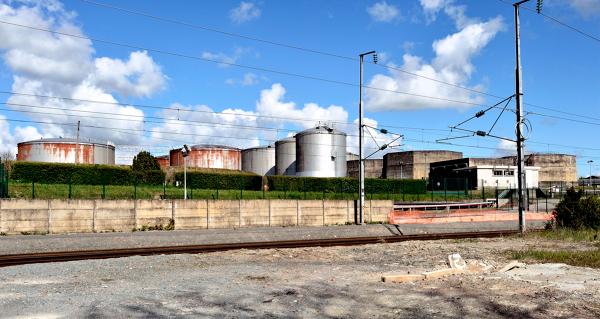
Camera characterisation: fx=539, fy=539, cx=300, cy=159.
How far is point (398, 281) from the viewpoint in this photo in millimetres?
11352

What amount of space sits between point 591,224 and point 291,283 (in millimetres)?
22475

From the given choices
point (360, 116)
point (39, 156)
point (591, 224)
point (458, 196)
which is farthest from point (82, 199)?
point (39, 156)

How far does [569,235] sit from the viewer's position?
24453 millimetres

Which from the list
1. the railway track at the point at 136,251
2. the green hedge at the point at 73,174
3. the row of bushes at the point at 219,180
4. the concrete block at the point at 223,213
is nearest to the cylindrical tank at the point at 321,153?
the row of bushes at the point at 219,180

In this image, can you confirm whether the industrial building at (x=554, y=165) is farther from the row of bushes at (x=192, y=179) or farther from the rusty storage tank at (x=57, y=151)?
the rusty storage tank at (x=57, y=151)

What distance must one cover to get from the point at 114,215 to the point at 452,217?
79.8 ft

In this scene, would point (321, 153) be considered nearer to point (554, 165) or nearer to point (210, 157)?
point (210, 157)

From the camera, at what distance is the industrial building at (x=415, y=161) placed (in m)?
93.3

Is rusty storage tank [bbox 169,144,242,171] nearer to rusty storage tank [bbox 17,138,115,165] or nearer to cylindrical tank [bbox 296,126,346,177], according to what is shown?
rusty storage tank [bbox 17,138,115,165]

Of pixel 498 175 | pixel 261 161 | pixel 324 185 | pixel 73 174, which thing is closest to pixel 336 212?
pixel 324 185

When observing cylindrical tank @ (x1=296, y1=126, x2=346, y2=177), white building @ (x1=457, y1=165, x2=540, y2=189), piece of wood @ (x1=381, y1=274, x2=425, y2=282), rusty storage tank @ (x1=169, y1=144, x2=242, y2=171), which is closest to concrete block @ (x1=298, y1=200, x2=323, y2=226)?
piece of wood @ (x1=381, y1=274, x2=425, y2=282)

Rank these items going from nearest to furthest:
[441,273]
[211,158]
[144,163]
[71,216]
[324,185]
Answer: [441,273] < [71,216] < [144,163] < [324,185] < [211,158]

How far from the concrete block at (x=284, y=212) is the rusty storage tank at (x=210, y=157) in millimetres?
45406

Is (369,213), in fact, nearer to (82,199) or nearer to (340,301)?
(82,199)
